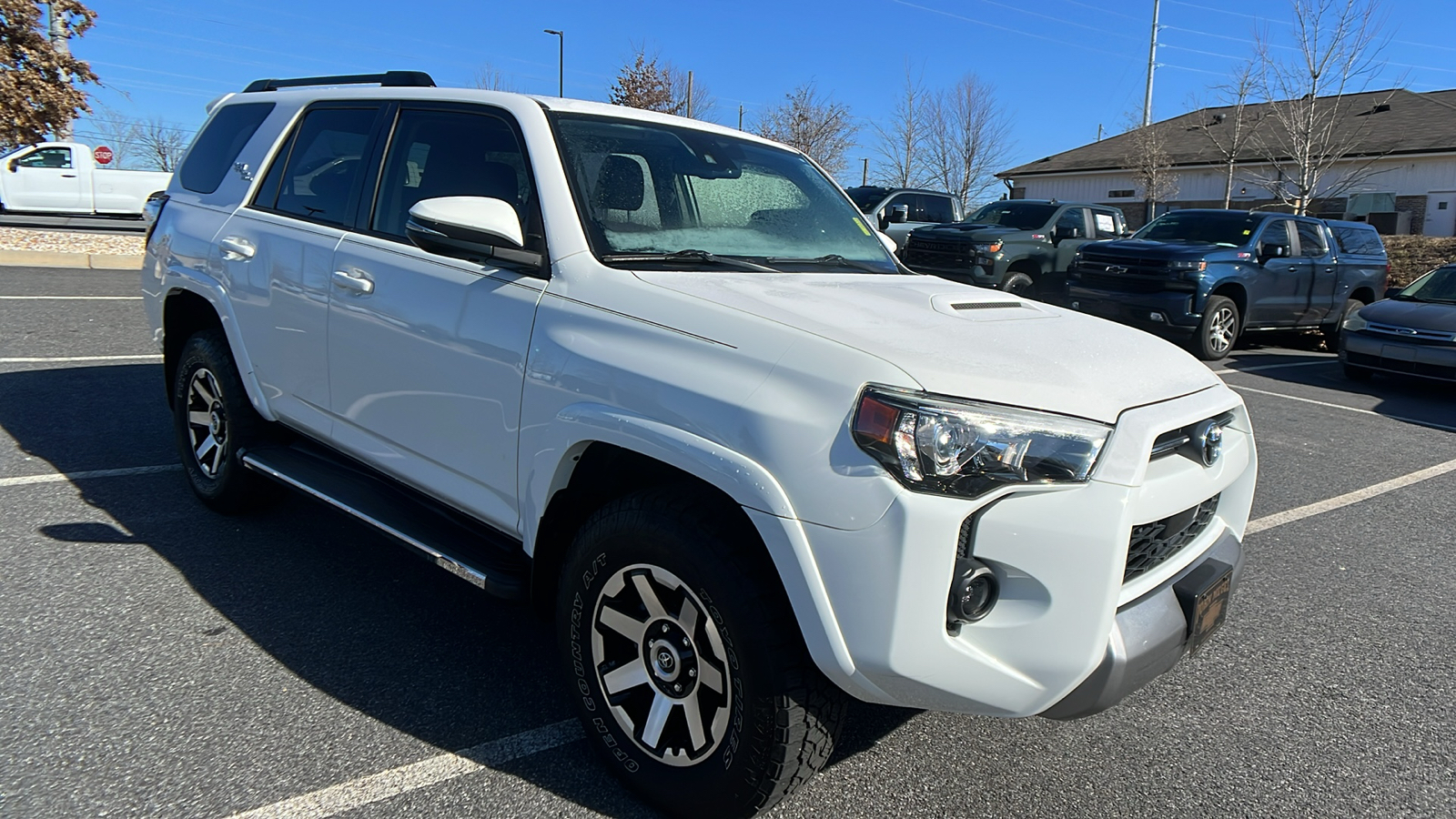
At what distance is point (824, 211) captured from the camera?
3.69 meters

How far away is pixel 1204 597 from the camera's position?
2.40m

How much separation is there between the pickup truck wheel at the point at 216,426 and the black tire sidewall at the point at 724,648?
7.38 ft

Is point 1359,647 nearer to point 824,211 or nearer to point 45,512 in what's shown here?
point 824,211

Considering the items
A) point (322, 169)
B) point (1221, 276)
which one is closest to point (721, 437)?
point (322, 169)

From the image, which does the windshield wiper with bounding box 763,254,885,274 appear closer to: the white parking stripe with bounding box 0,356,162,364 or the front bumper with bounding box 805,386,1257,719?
the front bumper with bounding box 805,386,1257,719

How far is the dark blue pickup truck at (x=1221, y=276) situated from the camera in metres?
11.9

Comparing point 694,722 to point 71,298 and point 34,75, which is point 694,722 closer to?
point 71,298

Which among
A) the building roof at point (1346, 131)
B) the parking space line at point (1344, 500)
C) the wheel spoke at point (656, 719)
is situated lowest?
the parking space line at point (1344, 500)

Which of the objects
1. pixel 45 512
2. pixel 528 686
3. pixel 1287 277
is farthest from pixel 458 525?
pixel 1287 277

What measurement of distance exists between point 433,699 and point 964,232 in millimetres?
A: 12465

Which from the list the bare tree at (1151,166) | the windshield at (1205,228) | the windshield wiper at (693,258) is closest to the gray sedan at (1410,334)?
the windshield at (1205,228)

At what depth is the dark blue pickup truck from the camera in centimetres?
1191

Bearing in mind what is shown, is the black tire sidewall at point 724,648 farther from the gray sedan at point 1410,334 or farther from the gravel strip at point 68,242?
the gravel strip at point 68,242

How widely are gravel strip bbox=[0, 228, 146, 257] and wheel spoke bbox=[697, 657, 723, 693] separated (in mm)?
16426
